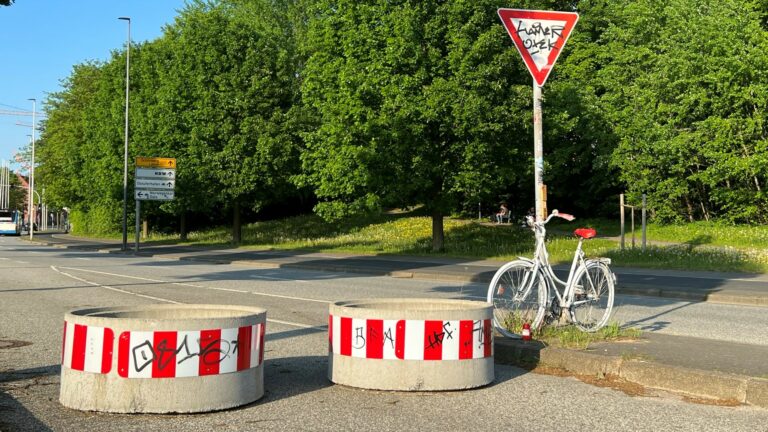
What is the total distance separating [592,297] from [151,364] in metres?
5.07

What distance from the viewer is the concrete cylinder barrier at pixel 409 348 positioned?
6055 mm

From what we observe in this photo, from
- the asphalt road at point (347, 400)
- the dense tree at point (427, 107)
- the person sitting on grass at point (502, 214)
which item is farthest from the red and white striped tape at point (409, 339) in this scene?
the person sitting on grass at point (502, 214)

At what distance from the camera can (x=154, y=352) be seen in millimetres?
5242

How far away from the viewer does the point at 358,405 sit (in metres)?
5.70

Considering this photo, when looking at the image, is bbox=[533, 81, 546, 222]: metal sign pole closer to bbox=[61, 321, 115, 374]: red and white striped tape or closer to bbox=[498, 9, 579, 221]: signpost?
bbox=[498, 9, 579, 221]: signpost

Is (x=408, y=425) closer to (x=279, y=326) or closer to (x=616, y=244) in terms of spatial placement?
(x=279, y=326)

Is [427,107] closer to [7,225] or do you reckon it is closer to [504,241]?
[504,241]

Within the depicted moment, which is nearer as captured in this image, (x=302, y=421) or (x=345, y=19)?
(x=302, y=421)

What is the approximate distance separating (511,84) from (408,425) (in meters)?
24.1

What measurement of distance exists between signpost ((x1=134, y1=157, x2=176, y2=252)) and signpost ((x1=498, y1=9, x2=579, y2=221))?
3028 centimetres

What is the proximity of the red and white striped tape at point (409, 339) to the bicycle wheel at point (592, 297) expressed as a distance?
2.52 m

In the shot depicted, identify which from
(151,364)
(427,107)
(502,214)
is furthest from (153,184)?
(151,364)

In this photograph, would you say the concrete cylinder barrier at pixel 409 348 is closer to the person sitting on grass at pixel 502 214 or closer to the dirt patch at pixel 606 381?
the dirt patch at pixel 606 381

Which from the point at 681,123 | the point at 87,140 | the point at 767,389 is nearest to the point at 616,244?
the point at 681,123
